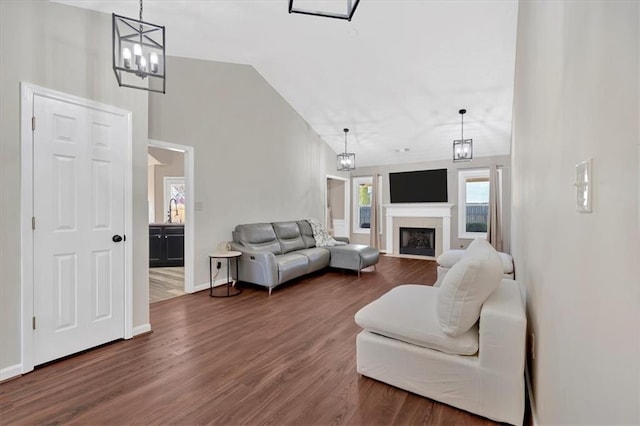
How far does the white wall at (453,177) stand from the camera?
658 centimetres

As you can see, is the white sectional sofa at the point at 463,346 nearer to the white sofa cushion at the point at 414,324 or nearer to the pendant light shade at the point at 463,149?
the white sofa cushion at the point at 414,324

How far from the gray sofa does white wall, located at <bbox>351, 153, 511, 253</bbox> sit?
2.48m

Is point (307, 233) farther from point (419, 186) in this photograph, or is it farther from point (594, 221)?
point (594, 221)

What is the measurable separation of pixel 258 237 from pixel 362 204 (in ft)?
13.8

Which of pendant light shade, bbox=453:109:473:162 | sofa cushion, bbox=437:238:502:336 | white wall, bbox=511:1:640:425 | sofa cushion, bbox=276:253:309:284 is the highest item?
pendant light shade, bbox=453:109:473:162

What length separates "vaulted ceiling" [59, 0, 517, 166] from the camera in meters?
3.39

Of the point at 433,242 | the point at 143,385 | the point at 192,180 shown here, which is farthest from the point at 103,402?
the point at 433,242

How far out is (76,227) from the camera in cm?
253

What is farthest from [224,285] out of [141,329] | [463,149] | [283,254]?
[463,149]

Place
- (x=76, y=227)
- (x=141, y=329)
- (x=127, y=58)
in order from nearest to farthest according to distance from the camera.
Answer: (x=127, y=58)
(x=76, y=227)
(x=141, y=329)

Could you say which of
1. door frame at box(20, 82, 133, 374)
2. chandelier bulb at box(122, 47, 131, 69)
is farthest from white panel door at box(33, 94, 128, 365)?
chandelier bulb at box(122, 47, 131, 69)

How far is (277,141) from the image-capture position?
235 inches

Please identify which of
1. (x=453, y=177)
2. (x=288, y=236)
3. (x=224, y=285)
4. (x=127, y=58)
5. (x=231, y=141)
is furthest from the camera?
(x=453, y=177)

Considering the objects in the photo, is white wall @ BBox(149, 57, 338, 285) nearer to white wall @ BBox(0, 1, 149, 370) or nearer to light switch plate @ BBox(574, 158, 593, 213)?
white wall @ BBox(0, 1, 149, 370)
